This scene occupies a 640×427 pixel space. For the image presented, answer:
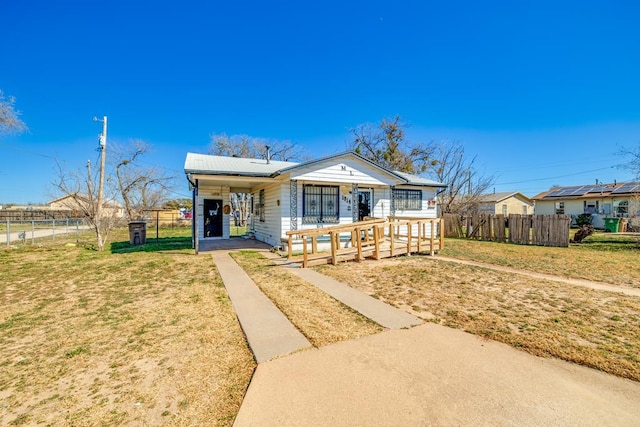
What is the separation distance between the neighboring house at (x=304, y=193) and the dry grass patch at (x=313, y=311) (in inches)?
145

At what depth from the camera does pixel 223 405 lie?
2365 mm

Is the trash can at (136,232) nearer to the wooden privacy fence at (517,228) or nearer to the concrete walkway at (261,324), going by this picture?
the concrete walkway at (261,324)

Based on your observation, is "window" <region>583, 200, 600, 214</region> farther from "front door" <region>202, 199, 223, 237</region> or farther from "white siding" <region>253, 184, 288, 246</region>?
"front door" <region>202, 199, 223, 237</region>

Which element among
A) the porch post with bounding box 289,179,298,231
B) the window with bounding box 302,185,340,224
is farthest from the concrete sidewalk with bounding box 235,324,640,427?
the window with bounding box 302,185,340,224

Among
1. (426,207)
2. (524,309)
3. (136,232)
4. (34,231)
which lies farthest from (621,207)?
(34,231)

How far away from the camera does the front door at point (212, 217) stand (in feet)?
47.9

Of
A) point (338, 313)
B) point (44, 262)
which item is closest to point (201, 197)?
point (44, 262)

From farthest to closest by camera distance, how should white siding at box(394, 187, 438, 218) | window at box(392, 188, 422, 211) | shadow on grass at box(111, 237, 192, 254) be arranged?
white siding at box(394, 187, 438, 218), window at box(392, 188, 422, 211), shadow on grass at box(111, 237, 192, 254)

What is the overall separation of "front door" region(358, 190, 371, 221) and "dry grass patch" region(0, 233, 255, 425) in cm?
812

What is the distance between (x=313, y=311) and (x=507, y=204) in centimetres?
3916

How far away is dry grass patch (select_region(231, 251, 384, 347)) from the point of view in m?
3.74

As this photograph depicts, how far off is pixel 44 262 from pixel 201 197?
6.34 metres

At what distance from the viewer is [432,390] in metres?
2.51

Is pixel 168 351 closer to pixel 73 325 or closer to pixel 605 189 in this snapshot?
pixel 73 325
